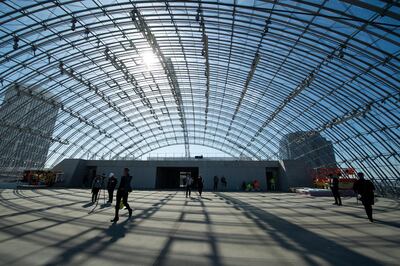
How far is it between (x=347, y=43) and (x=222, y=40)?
463 inches

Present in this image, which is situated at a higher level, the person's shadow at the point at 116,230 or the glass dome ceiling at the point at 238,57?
the glass dome ceiling at the point at 238,57

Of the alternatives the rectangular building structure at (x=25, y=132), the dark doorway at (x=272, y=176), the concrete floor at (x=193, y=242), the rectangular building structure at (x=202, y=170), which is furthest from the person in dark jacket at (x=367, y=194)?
the rectangular building structure at (x=25, y=132)

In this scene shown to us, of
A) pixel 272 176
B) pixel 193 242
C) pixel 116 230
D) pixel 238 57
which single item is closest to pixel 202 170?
pixel 272 176

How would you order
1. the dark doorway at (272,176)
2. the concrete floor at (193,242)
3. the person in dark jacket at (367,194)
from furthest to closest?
the dark doorway at (272,176)
the person in dark jacket at (367,194)
the concrete floor at (193,242)

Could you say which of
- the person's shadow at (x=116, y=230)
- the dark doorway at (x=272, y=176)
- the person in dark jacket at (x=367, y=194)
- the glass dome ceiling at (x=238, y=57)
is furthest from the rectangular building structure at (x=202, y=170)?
the person's shadow at (x=116, y=230)

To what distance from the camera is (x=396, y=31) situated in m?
16.2

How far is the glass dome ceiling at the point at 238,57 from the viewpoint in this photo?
61.5 ft

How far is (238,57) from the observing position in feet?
93.0

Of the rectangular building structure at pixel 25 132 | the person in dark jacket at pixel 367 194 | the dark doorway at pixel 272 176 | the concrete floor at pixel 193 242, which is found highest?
the rectangular building structure at pixel 25 132

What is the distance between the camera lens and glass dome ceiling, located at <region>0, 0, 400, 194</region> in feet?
61.5

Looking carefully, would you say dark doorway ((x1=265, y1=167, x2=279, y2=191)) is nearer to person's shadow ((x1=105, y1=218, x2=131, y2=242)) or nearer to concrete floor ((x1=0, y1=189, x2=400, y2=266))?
concrete floor ((x1=0, y1=189, x2=400, y2=266))

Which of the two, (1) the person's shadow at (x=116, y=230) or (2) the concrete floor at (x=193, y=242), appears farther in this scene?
(1) the person's shadow at (x=116, y=230)

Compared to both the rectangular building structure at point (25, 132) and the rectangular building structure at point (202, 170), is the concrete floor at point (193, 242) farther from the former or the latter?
the rectangular building structure at point (25, 132)

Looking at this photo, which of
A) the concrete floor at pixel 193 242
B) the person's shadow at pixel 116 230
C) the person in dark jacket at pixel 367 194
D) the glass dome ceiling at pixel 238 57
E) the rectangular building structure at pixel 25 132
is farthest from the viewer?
the rectangular building structure at pixel 25 132
